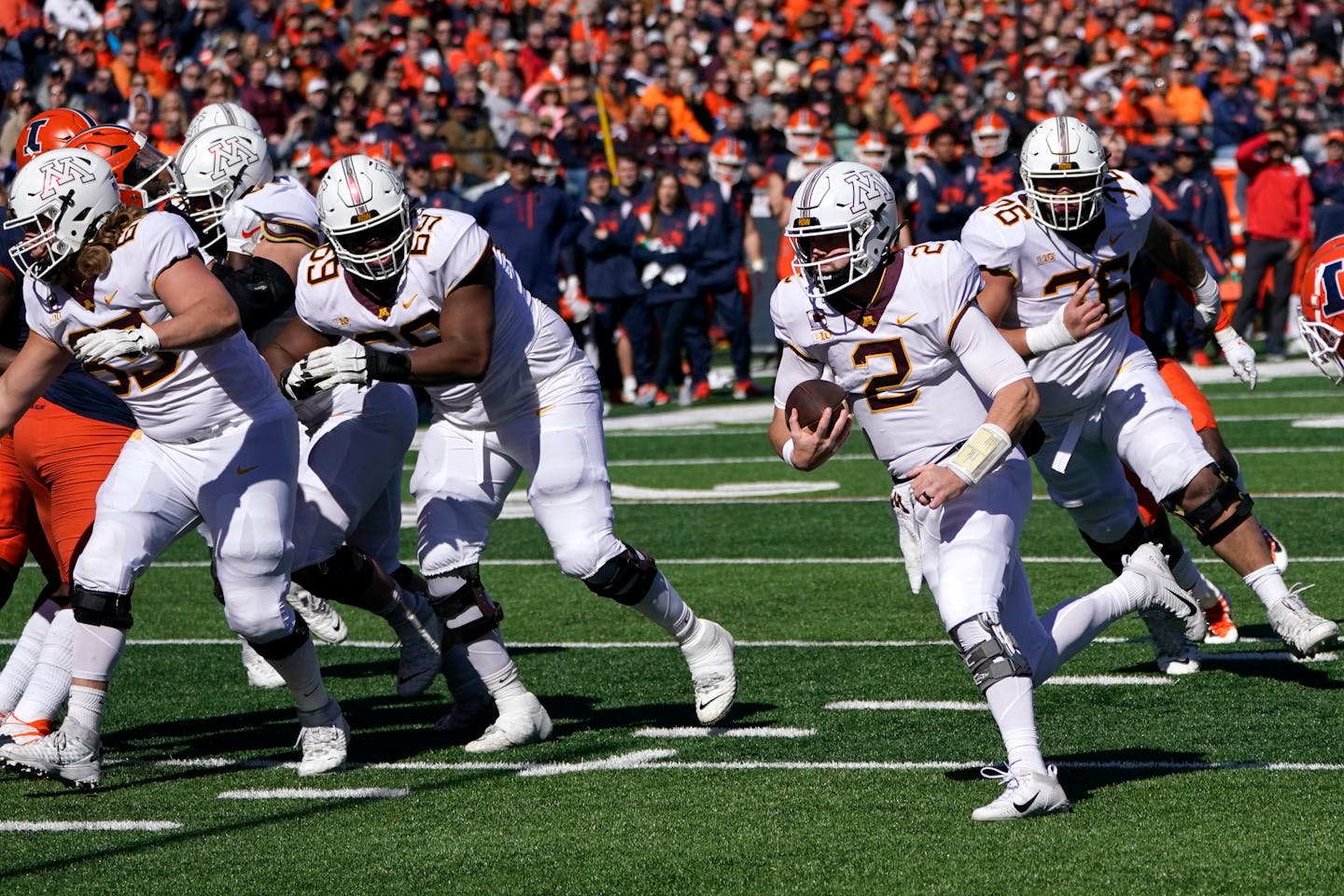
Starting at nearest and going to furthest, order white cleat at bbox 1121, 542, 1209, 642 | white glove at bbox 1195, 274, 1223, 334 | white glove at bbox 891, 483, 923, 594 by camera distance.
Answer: white glove at bbox 891, 483, 923, 594 < white cleat at bbox 1121, 542, 1209, 642 < white glove at bbox 1195, 274, 1223, 334

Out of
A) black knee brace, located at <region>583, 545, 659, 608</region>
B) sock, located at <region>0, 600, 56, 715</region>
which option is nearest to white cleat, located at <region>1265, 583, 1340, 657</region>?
black knee brace, located at <region>583, 545, 659, 608</region>

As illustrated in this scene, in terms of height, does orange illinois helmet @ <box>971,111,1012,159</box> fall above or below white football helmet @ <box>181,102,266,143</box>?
below

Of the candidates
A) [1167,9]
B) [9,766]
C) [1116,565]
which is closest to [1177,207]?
[1167,9]

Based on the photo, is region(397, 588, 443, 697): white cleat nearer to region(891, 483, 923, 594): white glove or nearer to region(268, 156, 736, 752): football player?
region(268, 156, 736, 752): football player

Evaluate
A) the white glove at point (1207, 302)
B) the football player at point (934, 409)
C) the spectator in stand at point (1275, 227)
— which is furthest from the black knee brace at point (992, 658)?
the spectator in stand at point (1275, 227)

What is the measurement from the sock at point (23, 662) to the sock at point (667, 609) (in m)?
1.70

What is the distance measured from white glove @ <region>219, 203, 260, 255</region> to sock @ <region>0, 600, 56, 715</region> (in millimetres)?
1188

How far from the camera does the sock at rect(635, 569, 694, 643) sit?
5.64 metres

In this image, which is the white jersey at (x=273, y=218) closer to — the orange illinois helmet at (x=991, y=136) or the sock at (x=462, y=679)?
the sock at (x=462, y=679)

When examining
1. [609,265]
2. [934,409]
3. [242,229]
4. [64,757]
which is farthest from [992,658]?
[609,265]

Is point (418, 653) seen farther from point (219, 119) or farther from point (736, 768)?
point (219, 119)

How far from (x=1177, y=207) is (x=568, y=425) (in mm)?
11063

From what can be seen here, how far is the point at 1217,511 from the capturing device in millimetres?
5941

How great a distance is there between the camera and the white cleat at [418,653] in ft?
20.8
